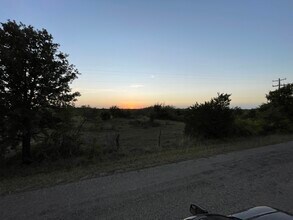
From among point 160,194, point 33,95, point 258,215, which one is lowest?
point 160,194

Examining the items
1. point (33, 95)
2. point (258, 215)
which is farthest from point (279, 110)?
point (258, 215)

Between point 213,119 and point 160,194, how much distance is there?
44.0 feet

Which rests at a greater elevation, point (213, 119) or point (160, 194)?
point (213, 119)

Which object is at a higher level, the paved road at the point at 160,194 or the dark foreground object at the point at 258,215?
the dark foreground object at the point at 258,215

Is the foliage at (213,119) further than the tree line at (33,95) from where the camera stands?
Yes

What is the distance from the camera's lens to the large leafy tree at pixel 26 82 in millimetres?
11859

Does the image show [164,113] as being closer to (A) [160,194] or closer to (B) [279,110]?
(B) [279,110]

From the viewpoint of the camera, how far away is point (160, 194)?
7.84m

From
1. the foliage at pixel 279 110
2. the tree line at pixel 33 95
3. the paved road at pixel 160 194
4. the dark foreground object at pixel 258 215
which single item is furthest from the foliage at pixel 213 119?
the dark foreground object at pixel 258 215

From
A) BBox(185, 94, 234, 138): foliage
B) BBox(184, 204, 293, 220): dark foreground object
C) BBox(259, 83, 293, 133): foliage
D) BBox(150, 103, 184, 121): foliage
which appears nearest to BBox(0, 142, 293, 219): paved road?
BBox(184, 204, 293, 220): dark foreground object

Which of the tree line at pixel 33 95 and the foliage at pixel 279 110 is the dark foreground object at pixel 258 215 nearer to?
the tree line at pixel 33 95

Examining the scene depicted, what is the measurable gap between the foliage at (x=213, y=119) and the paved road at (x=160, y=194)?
29.9 feet

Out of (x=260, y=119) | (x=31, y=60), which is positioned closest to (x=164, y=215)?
(x=31, y=60)

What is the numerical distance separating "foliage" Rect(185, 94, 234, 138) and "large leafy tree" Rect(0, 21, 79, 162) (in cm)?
1007
